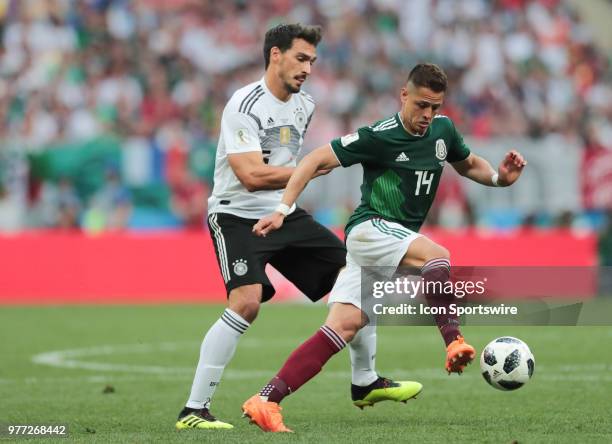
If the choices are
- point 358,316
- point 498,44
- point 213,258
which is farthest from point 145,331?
point 498,44

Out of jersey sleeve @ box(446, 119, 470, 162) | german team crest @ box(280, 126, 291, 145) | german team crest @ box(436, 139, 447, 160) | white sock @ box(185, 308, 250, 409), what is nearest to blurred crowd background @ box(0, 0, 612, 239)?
german team crest @ box(280, 126, 291, 145)

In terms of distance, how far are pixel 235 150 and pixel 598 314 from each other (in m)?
7.75

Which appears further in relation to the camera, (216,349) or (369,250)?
(216,349)

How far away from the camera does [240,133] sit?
7469 mm

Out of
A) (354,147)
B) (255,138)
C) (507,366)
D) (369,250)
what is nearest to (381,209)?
(369,250)

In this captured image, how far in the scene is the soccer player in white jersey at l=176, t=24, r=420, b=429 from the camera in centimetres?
737

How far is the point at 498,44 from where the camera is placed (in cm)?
2438

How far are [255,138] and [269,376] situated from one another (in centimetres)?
329

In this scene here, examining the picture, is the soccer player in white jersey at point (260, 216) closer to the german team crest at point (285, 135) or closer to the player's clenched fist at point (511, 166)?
the german team crest at point (285, 135)

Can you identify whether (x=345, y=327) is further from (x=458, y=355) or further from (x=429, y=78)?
(x=429, y=78)

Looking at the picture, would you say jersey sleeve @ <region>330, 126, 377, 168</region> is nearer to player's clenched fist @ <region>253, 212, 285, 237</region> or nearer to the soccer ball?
player's clenched fist @ <region>253, 212, 285, 237</region>

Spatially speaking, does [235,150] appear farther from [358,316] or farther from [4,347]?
[4,347]

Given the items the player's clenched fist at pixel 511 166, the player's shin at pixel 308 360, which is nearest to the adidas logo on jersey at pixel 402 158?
the player's clenched fist at pixel 511 166

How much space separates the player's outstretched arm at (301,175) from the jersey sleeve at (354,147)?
0.04 meters
